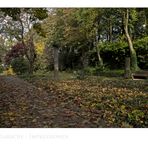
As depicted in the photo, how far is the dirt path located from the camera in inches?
205

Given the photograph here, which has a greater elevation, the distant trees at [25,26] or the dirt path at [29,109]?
the distant trees at [25,26]

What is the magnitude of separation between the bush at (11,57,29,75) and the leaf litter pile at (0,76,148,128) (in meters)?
0.10

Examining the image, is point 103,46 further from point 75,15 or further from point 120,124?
point 120,124

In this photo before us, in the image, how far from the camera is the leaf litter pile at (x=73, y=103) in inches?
206

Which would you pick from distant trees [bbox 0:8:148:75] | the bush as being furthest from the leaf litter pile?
distant trees [bbox 0:8:148:75]

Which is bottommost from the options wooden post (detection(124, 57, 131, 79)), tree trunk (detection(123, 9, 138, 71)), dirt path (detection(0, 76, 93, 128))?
dirt path (detection(0, 76, 93, 128))

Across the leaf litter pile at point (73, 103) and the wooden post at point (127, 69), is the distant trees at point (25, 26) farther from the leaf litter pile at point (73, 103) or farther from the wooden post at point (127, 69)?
the wooden post at point (127, 69)

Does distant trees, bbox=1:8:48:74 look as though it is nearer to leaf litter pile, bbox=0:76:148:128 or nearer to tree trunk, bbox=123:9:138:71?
leaf litter pile, bbox=0:76:148:128

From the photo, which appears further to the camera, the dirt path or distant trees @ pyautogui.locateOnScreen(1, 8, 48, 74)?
distant trees @ pyautogui.locateOnScreen(1, 8, 48, 74)

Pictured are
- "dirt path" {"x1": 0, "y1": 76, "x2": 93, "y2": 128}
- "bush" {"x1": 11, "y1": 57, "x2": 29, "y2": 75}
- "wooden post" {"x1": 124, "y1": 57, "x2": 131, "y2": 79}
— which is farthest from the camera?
"wooden post" {"x1": 124, "y1": 57, "x2": 131, "y2": 79}

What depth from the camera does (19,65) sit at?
215 inches

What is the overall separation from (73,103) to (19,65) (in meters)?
0.76

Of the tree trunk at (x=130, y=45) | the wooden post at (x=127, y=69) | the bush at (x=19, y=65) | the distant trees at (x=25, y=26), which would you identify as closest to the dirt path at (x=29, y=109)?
the bush at (x=19, y=65)

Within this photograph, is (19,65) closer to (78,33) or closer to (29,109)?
(29,109)
